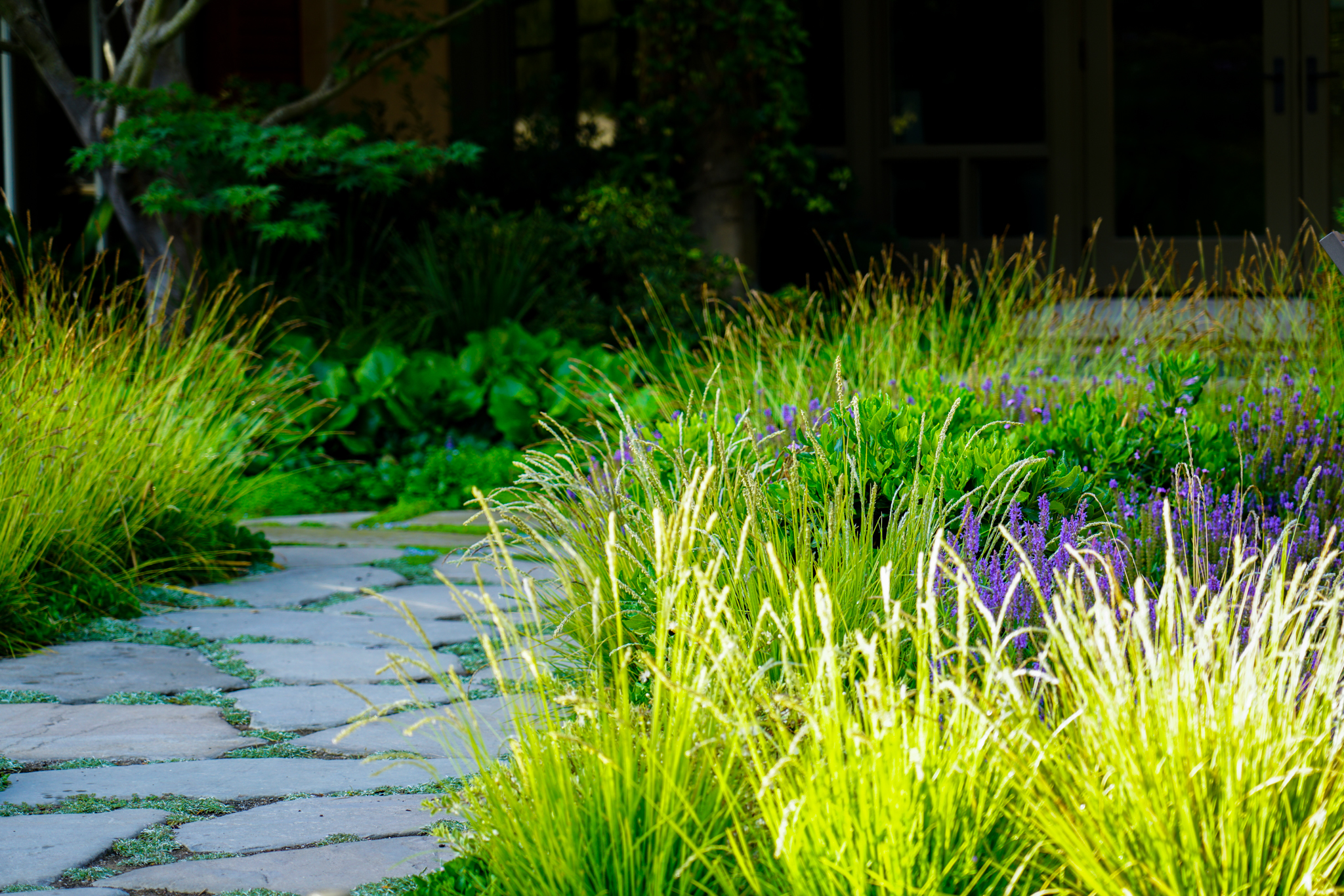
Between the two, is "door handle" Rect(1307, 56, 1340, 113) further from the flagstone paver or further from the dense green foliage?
the flagstone paver

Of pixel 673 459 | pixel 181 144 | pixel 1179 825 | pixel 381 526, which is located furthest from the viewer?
pixel 181 144

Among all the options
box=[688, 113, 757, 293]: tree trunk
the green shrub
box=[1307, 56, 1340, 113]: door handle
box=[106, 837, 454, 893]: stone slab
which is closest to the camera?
box=[106, 837, 454, 893]: stone slab

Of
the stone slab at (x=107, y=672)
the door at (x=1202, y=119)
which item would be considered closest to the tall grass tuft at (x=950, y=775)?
the stone slab at (x=107, y=672)

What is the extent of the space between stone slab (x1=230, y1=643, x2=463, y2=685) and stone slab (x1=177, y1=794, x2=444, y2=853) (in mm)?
763

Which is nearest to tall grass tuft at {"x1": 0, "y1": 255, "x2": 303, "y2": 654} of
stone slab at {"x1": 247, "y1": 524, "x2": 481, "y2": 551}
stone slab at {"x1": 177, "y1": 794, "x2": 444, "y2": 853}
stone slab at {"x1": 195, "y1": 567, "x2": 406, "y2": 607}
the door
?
stone slab at {"x1": 195, "y1": 567, "x2": 406, "y2": 607}

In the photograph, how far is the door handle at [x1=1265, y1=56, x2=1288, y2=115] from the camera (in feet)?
27.1

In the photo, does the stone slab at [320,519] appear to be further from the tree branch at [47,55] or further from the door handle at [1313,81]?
the door handle at [1313,81]

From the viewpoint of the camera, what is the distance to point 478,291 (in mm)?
7070

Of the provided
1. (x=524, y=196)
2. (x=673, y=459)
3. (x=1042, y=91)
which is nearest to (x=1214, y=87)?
(x=1042, y=91)

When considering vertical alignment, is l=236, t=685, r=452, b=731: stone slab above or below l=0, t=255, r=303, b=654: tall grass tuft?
below

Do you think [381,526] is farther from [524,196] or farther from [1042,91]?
[1042,91]

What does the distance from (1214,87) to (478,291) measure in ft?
15.5

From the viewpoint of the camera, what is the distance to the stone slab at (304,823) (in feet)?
7.25

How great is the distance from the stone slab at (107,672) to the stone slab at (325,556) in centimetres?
106
